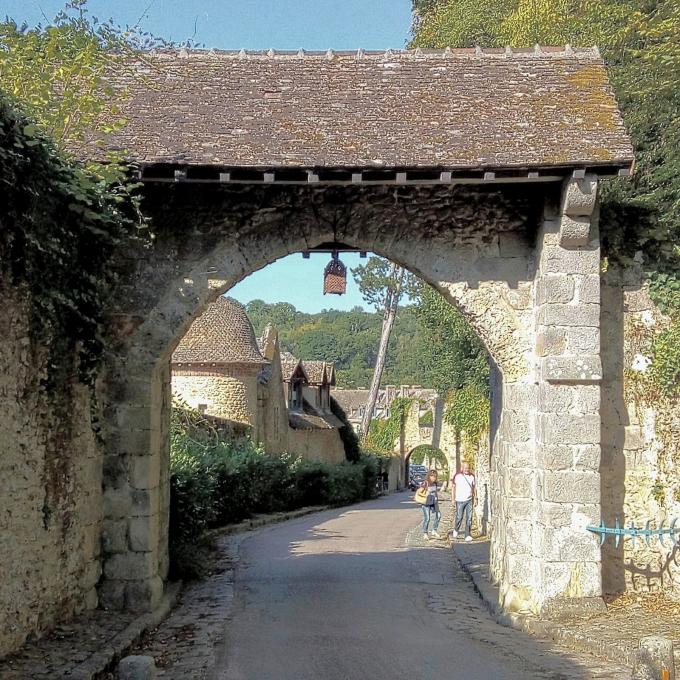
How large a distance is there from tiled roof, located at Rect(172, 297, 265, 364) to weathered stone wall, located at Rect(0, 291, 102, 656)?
15.1m

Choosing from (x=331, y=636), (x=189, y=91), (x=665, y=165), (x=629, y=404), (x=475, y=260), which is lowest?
(x=331, y=636)

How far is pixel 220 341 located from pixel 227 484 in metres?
8.14

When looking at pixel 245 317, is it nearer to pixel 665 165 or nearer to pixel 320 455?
pixel 320 455

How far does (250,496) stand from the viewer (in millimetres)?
17312

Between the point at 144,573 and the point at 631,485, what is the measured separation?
4703 millimetres

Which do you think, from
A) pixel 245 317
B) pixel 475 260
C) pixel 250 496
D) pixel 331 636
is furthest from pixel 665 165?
pixel 245 317

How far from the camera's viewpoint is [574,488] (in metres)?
7.60

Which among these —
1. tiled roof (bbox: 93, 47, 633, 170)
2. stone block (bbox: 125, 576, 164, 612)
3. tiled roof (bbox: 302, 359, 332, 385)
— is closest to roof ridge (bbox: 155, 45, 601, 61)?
tiled roof (bbox: 93, 47, 633, 170)

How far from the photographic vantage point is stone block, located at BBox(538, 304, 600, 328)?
7664 millimetres

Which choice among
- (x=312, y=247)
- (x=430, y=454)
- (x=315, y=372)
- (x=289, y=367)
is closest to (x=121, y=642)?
(x=312, y=247)

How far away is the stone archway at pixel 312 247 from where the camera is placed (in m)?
7.90

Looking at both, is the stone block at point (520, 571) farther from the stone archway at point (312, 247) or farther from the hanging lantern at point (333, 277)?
the hanging lantern at point (333, 277)

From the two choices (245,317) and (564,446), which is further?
(245,317)

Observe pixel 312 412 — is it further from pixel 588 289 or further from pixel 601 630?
pixel 601 630
